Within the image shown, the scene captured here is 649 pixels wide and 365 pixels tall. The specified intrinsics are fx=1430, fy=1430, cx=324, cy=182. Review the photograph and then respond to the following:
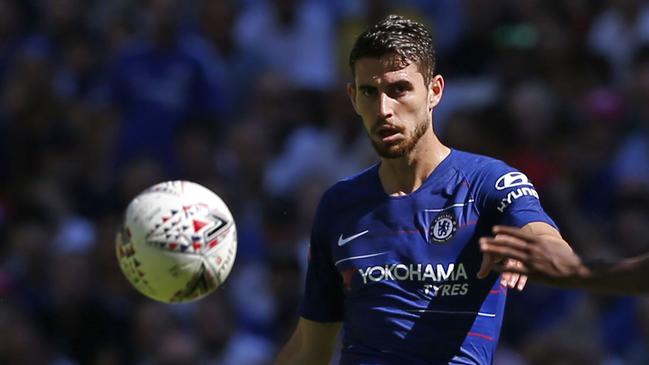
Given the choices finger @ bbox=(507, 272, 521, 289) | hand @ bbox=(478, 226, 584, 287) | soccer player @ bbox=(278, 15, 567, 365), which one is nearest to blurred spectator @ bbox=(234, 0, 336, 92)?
soccer player @ bbox=(278, 15, 567, 365)

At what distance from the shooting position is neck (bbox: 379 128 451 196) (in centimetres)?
639

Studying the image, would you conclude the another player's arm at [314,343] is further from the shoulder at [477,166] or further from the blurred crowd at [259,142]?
the blurred crowd at [259,142]

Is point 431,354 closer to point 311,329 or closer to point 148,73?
point 311,329

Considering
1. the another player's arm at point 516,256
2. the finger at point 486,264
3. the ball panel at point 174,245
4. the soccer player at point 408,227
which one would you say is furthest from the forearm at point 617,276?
the ball panel at point 174,245

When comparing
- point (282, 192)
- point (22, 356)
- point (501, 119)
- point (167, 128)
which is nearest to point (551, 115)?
point (501, 119)

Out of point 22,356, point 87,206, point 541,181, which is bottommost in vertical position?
point 22,356

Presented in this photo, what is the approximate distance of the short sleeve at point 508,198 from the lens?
594 cm

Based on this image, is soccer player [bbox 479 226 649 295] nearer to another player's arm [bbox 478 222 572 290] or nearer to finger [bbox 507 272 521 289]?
another player's arm [bbox 478 222 572 290]

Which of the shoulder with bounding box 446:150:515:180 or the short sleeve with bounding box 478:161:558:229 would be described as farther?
the shoulder with bounding box 446:150:515:180

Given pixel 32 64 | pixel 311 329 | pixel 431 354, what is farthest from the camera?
pixel 32 64

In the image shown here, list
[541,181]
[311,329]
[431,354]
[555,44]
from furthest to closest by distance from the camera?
[555,44] → [541,181] → [311,329] → [431,354]

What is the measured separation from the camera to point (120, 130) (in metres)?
13.2

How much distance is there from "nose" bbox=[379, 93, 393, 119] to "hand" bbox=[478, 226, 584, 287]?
118cm

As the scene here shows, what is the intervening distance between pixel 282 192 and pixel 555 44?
2608 mm
